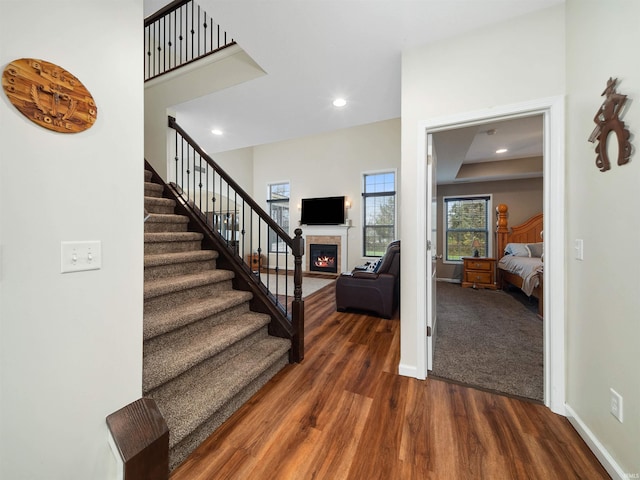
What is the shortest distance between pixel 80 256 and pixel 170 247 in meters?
1.56

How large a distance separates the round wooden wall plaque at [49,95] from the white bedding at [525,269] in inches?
193

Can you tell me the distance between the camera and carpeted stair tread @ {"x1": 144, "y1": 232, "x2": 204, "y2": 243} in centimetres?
218

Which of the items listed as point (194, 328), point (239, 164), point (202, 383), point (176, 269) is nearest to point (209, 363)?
point (202, 383)

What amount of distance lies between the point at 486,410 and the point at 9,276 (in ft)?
8.14

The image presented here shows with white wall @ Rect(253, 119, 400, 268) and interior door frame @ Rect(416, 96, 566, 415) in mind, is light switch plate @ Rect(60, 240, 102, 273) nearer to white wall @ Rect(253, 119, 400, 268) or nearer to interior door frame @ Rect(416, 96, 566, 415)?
interior door frame @ Rect(416, 96, 566, 415)

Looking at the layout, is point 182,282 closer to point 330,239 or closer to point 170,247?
point 170,247

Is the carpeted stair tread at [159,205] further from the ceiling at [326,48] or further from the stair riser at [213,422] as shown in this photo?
the stair riser at [213,422]

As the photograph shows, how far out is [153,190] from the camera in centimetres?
296

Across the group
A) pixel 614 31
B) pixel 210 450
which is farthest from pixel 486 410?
pixel 614 31

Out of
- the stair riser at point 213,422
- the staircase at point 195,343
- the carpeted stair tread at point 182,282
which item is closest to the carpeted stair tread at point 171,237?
the staircase at point 195,343

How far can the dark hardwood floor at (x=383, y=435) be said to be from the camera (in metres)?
1.20

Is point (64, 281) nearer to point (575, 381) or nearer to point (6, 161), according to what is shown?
point (6, 161)

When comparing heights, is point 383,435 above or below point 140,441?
below

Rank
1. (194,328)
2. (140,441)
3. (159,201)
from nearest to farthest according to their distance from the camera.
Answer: (140,441) → (194,328) → (159,201)
